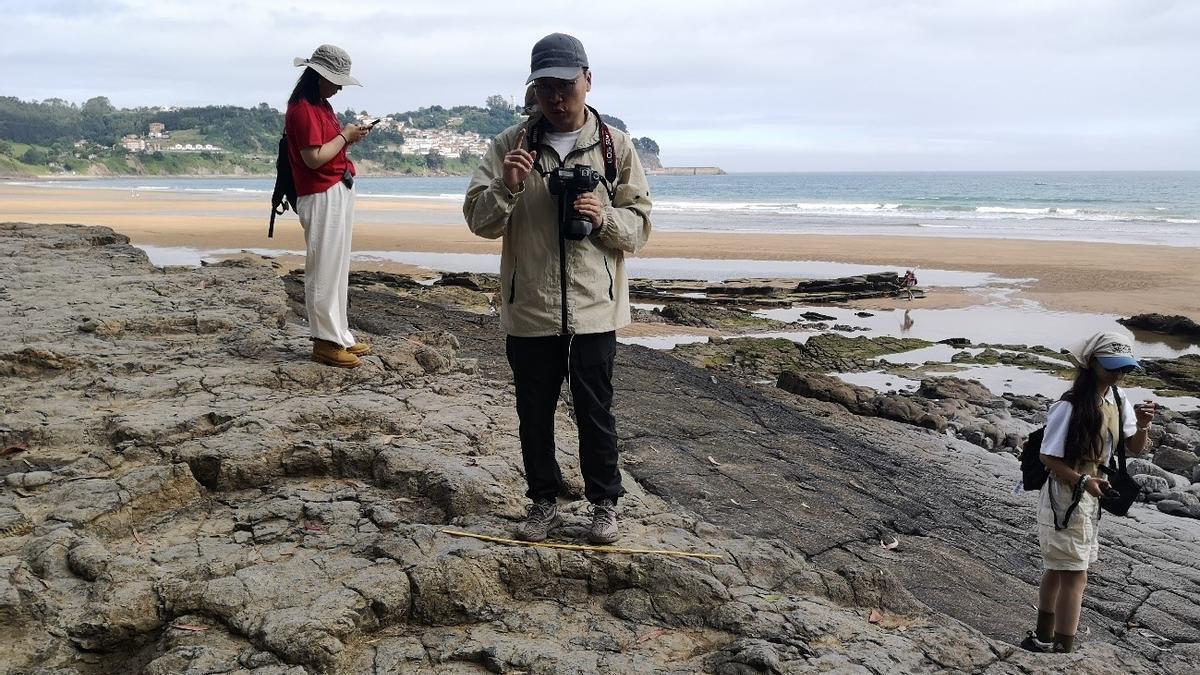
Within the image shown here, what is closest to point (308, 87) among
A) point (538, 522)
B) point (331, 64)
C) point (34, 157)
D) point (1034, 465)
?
point (331, 64)

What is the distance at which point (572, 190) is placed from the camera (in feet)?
10.8

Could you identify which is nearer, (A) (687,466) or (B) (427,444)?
(B) (427,444)

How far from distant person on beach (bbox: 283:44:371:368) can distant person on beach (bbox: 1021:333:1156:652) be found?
3578 millimetres

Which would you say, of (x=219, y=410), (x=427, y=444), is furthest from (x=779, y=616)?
(x=219, y=410)

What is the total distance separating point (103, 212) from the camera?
1291 inches

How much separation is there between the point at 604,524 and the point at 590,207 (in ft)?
3.73

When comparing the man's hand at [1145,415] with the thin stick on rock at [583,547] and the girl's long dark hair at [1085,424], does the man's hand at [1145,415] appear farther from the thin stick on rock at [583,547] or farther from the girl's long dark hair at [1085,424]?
the thin stick on rock at [583,547]

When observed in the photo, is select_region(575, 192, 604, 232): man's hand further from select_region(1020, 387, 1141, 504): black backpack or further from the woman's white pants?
the woman's white pants

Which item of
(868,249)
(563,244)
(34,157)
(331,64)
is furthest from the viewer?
(34,157)

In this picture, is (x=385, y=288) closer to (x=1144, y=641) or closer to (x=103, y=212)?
(x=1144, y=641)

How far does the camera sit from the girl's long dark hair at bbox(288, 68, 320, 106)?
16.8 ft

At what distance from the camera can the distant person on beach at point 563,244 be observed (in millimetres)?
3293

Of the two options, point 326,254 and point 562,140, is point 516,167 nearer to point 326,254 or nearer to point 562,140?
point 562,140

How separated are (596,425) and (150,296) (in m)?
5.18
